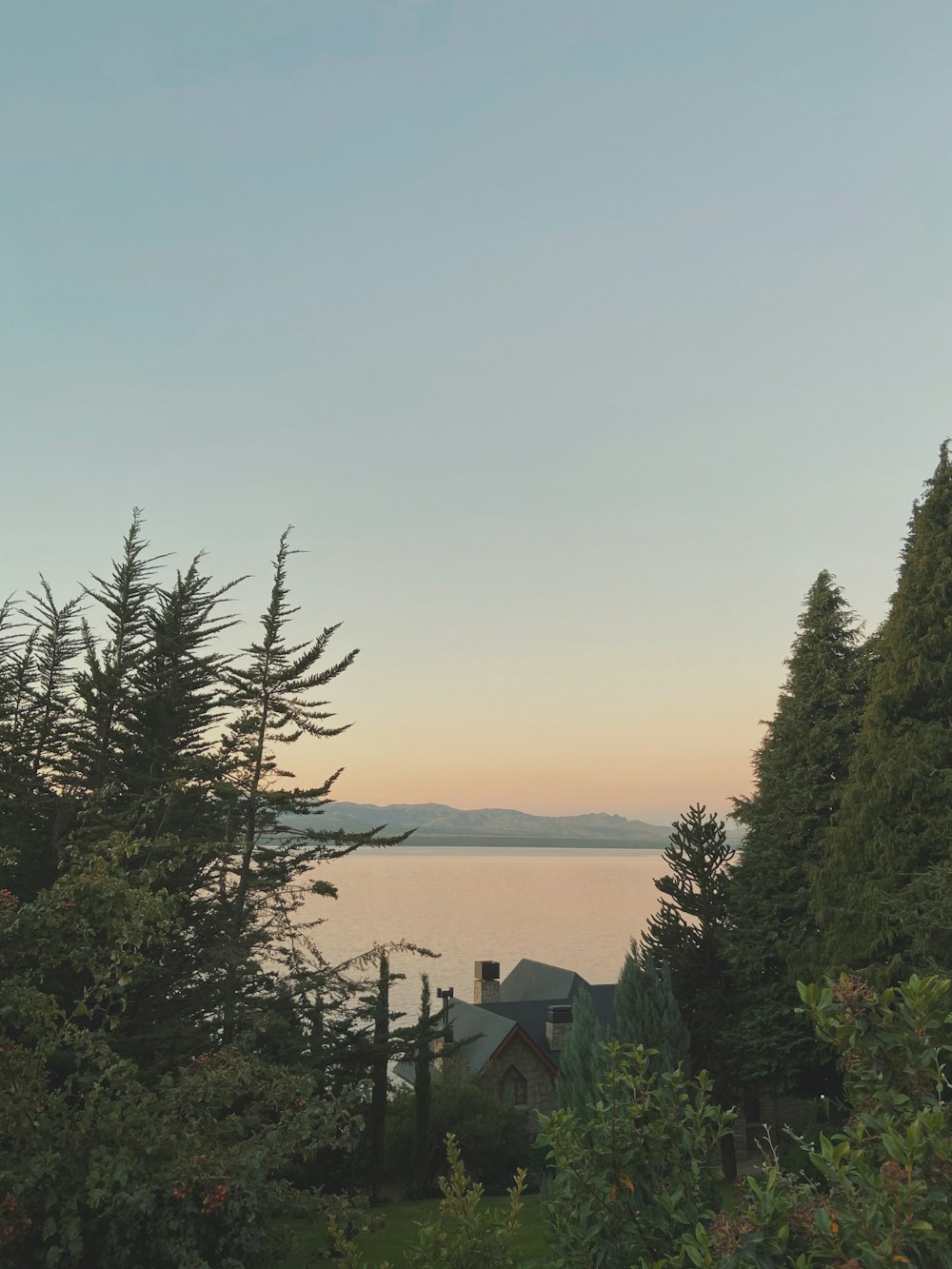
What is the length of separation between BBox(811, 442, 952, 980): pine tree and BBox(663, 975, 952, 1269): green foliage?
19.7m

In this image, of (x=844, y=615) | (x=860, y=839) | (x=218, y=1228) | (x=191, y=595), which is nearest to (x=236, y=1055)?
(x=218, y=1228)

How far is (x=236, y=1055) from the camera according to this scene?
10.8 m

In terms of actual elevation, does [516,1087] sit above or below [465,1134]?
below

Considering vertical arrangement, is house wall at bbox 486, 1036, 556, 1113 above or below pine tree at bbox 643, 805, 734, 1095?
below

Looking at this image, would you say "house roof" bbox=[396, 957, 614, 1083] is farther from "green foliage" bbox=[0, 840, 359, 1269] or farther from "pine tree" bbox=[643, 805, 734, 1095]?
"green foliage" bbox=[0, 840, 359, 1269]

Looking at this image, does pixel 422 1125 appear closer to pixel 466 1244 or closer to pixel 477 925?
pixel 466 1244

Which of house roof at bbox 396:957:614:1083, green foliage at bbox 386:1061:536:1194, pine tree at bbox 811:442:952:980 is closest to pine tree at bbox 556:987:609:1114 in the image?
pine tree at bbox 811:442:952:980

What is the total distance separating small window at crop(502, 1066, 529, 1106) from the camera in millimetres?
40125

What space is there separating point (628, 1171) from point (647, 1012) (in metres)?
18.4

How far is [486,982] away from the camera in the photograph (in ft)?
160

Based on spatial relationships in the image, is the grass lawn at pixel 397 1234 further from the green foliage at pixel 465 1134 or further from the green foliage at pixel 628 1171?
the green foliage at pixel 628 1171

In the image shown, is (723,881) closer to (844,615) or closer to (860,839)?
(860,839)

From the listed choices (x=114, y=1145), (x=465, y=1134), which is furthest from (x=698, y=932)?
(x=114, y=1145)

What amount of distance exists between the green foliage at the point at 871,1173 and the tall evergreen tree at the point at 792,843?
78.2ft
